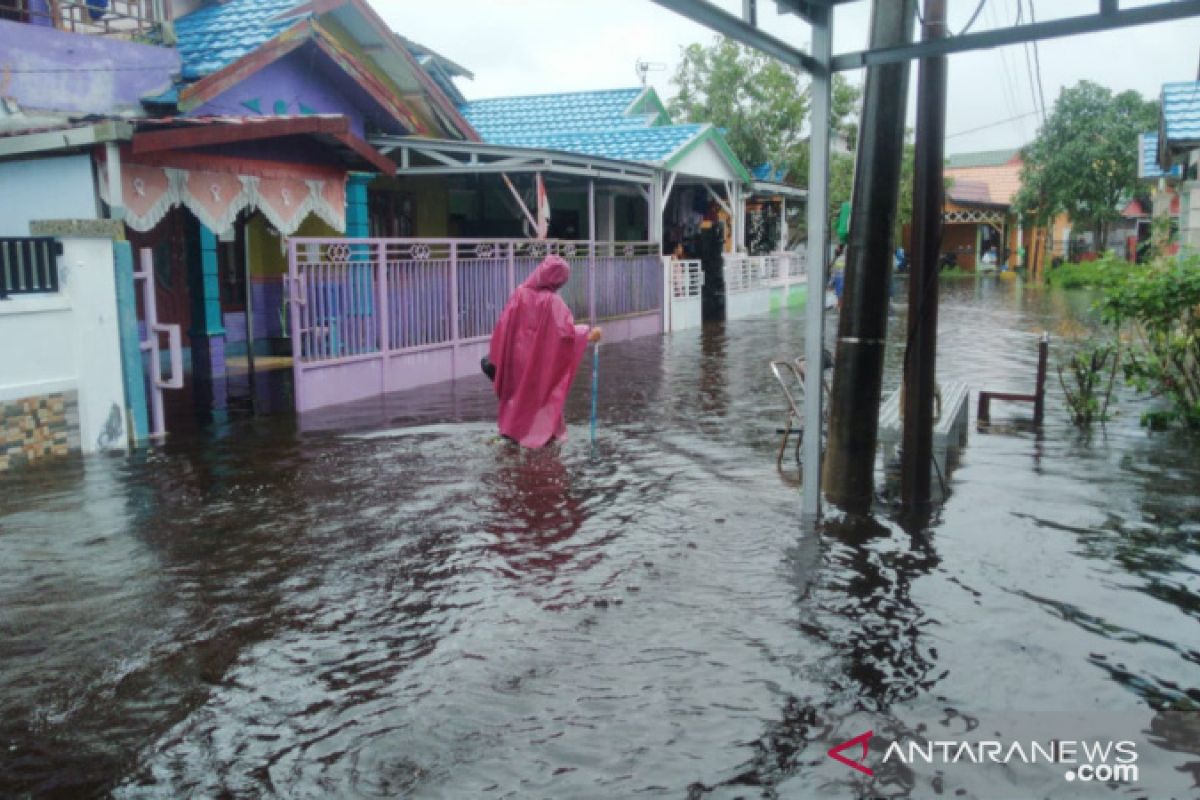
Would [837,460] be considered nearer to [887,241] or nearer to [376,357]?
[887,241]

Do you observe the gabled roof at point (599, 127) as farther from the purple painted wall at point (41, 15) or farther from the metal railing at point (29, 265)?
the metal railing at point (29, 265)

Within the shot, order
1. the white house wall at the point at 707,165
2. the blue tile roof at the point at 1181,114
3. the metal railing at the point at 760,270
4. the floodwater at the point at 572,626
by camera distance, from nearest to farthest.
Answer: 1. the floodwater at the point at 572,626
2. the blue tile roof at the point at 1181,114
3. the white house wall at the point at 707,165
4. the metal railing at the point at 760,270

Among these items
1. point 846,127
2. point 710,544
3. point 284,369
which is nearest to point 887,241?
point 710,544

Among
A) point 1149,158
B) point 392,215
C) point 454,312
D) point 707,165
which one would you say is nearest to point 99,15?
point 454,312

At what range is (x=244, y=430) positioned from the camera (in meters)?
10.4

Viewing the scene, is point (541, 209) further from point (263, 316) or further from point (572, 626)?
point (572, 626)

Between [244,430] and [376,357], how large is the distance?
2.59m

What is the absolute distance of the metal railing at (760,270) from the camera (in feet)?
82.4

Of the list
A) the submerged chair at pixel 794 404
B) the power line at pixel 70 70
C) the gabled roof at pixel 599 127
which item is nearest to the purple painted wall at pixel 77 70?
the power line at pixel 70 70

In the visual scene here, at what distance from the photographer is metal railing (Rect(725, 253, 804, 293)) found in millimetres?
25125

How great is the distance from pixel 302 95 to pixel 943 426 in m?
10.2

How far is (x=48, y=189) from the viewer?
9.28 m

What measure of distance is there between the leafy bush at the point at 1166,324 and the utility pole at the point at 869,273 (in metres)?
3.99

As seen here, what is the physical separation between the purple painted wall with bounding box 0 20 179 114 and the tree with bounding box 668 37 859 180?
23.8 m
